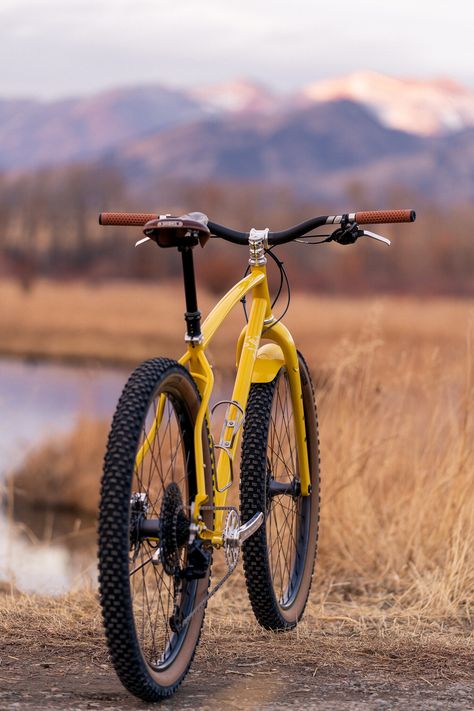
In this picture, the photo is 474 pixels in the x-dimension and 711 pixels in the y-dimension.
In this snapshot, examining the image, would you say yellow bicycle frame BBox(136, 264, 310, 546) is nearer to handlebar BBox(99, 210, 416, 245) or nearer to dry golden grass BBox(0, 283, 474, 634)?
handlebar BBox(99, 210, 416, 245)

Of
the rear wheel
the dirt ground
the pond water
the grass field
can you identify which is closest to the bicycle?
the rear wheel

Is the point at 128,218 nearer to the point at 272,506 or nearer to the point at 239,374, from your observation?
the point at 239,374

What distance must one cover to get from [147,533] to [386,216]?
1.20 metres

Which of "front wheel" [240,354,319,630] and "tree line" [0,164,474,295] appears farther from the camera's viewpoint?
"tree line" [0,164,474,295]

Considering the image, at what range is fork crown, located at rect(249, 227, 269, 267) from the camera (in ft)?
11.5

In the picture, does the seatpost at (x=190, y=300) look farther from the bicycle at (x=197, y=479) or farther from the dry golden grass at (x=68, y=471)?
the dry golden grass at (x=68, y=471)

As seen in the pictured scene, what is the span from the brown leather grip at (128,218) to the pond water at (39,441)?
1757mm

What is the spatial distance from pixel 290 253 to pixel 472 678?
121 feet

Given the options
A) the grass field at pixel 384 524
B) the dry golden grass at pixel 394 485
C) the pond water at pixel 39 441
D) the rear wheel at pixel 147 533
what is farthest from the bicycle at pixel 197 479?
the pond water at pixel 39 441

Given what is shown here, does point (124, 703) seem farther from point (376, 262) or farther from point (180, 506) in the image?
point (376, 262)

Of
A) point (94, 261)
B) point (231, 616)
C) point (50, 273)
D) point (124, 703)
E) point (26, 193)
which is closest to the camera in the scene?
point (124, 703)

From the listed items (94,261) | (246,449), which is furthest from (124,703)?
(94,261)

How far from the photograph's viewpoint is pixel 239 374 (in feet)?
11.1

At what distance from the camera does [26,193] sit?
2005 inches
